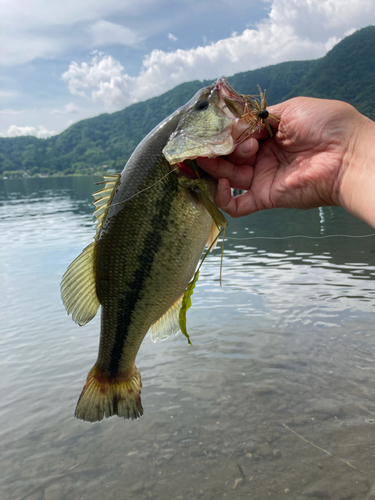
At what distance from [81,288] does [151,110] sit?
141559 millimetres

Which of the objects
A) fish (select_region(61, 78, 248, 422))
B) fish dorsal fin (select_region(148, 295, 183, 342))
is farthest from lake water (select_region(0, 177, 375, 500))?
fish (select_region(61, 78, 248, 422))

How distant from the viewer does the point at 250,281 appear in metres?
11.4

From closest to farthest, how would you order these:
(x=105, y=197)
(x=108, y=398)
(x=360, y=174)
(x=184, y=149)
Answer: (x=184, y=149)
(x=360, y=174)
(x=105, y=197)
(x=108, y=398)

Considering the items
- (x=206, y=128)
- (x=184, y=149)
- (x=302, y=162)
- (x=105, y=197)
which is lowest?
(x=105, y=197)

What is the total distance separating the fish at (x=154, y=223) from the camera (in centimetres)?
253

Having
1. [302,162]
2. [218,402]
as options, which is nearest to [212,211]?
[302,162]

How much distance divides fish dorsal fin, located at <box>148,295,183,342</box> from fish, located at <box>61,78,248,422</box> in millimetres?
334

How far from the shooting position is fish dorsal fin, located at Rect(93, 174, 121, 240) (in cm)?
271

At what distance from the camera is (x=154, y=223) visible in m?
2.57

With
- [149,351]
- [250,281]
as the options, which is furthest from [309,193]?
[250,281]

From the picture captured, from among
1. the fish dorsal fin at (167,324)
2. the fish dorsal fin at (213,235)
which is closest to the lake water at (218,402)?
the fish dorsal fin at (167,324)

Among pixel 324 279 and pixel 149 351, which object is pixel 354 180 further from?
pixel 324 279

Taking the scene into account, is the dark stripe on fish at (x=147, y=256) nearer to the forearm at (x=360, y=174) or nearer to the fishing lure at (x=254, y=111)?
the fishing lure at (x=254, y=111)

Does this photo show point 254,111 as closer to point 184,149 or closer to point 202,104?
point 202,104
